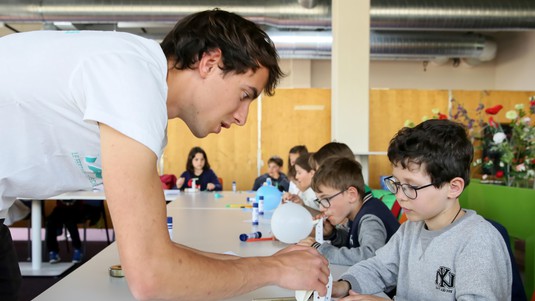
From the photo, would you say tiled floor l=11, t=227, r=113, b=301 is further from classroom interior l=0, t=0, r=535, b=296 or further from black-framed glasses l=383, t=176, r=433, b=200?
black-framed glasses l=383, t=176, r=433, b=200

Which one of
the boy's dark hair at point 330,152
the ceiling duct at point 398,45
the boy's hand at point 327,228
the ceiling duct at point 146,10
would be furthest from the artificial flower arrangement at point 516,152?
the ceiling duct at point 398,45

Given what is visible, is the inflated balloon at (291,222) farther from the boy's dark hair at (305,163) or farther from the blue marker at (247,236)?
the boy's dark hair at (305,163)

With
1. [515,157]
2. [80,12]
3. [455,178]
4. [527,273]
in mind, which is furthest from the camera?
[80,12]

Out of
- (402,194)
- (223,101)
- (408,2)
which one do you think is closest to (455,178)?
(402,194)

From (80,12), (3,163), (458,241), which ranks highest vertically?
(80,12)

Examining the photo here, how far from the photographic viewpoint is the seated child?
6.52 feet

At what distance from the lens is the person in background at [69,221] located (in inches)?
205

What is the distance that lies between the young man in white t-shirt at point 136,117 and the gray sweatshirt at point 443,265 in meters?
0.46

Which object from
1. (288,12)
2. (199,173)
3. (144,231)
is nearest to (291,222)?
(144,231)

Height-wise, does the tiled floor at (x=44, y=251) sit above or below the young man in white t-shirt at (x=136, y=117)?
below

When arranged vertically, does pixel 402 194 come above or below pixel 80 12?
below

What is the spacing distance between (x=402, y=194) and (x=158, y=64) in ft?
2.92

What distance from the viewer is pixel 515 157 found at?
3.03 meters

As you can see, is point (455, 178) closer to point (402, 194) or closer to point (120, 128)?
point (402, 194)
